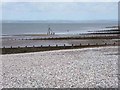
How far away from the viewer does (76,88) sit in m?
13.0

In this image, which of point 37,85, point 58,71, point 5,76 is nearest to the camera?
point 37,85

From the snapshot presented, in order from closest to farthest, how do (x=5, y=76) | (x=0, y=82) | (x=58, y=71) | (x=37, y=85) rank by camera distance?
(x=37, y=85) < (x=0, y=82) < (x=5, y=76) < (x=58, y=71)

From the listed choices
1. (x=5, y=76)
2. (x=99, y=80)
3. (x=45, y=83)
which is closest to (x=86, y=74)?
(x=99, y=80)

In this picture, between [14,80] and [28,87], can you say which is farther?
[14,80]

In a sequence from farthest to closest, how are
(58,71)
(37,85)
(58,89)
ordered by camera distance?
1. (58,71)
2. (37,85)
3. (58,89)

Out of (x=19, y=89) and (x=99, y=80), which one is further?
(x=99, y=80)

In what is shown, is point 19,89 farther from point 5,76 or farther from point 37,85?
point 5,76

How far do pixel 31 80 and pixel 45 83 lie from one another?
1.15m

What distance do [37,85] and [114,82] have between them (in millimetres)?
3610

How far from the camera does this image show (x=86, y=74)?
55.5 ft

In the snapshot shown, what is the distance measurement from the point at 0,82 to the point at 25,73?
3.09 meters

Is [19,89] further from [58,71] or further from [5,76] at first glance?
[58,71]

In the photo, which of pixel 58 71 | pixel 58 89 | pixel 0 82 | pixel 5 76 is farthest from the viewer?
pixel 58 71

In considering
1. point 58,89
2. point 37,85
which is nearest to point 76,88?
point 58,89
